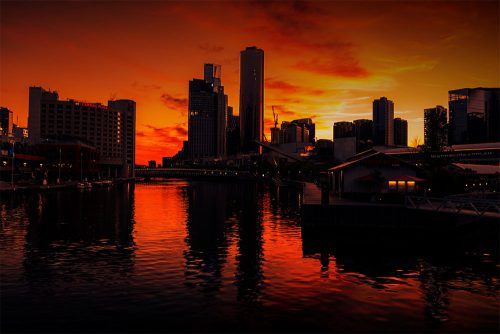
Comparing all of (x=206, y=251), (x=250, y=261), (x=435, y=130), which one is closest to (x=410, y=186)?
(x=435, y=130)

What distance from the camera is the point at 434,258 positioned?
124ft

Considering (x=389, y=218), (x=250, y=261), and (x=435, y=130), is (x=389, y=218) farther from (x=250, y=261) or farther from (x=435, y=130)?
(x=435, y=130)

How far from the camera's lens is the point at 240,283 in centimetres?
2958

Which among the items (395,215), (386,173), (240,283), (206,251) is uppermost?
(386,173)

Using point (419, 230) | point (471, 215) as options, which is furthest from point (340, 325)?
point (419, 230)

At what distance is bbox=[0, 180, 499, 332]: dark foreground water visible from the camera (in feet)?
73.9

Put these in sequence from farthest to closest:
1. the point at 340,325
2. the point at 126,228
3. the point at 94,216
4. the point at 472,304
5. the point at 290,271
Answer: the point at 94,216
the point at 126,228
the point at 290,271
the point at 472,304
the point at 340,325

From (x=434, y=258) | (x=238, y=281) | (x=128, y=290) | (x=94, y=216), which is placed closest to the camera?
(x=128, y=290)

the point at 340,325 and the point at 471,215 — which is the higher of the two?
the point at 471,215

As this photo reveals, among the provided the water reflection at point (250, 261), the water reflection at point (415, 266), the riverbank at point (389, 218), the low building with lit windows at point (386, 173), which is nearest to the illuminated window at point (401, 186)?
the low building with lit windows at point (386, 173)

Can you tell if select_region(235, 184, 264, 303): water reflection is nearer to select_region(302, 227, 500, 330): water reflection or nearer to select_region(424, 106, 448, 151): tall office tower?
select_region(302, 227, 500, 330): water reflection

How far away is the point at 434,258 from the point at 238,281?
59.7 ft

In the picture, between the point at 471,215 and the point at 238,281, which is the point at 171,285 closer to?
the point at 238,281

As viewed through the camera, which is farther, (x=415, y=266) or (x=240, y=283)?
(x=415, y=266)
